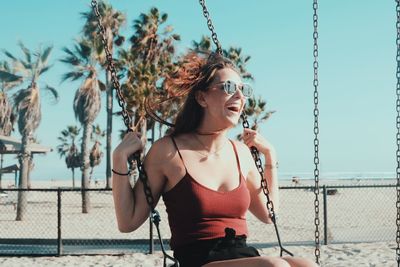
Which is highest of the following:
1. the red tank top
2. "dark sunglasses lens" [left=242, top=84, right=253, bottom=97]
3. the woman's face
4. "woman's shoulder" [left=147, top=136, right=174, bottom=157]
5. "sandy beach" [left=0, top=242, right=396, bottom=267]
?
"dark sunglasses lens" [left=242, top=84, right=253, bottom=97]

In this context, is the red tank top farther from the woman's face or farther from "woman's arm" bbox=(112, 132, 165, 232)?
the woman's face

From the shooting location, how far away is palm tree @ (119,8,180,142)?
1046 inches

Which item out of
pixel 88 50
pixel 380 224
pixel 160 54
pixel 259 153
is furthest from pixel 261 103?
pixel 259 153

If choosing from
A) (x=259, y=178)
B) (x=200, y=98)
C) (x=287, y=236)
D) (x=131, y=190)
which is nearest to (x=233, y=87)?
(x=200, y=98)

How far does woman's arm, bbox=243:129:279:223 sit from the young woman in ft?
0.04

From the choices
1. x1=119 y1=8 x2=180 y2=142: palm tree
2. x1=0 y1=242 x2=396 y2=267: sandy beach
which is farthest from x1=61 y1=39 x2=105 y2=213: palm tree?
x1=0 y1=242 x2=396 y2=267: sandy beach

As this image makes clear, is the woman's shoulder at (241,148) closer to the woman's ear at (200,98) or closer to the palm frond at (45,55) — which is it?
the woman's ear at (200,98)

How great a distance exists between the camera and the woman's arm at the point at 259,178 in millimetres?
2691

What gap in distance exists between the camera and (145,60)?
30.2 m

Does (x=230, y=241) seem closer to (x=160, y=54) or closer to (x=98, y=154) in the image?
(x=160, y=54)

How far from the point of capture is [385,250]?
9414mm

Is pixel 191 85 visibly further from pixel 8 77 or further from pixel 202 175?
pixel 8 77

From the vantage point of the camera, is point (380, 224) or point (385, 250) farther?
point (380, 224)

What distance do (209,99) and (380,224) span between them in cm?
1392
